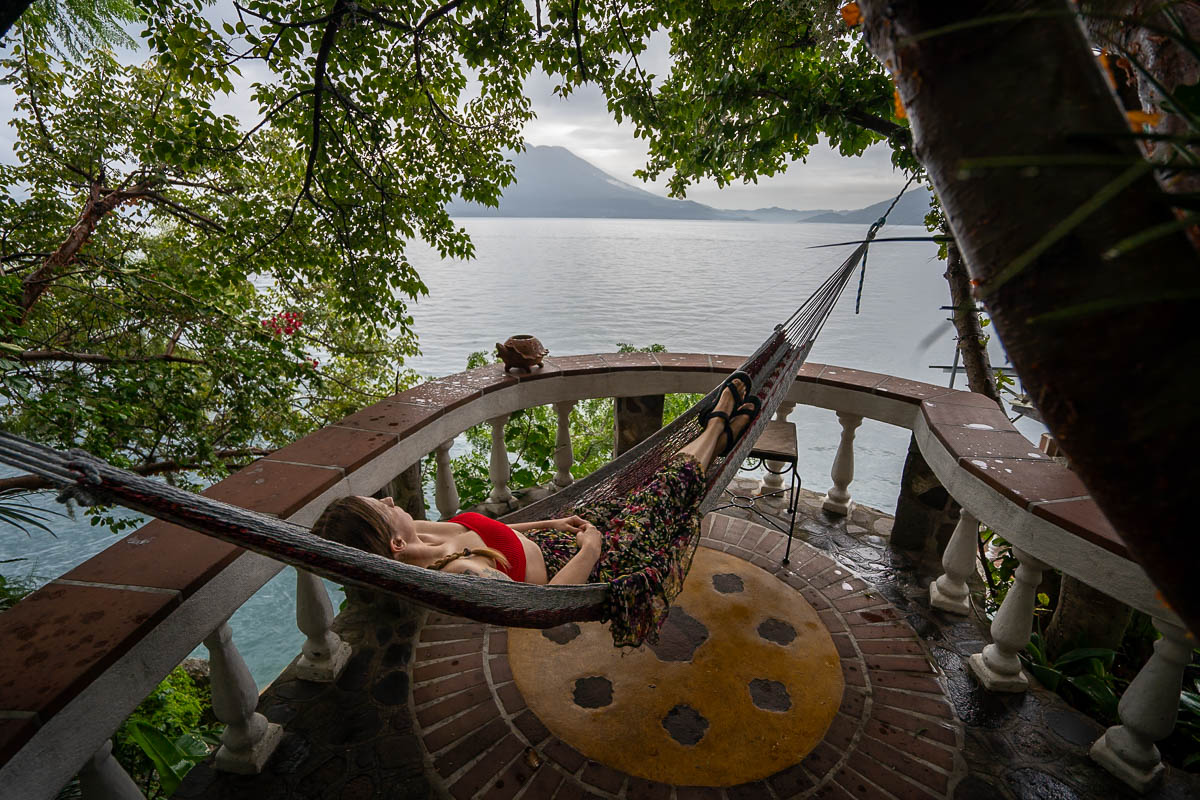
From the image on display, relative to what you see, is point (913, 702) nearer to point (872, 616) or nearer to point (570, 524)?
point (872, 616)

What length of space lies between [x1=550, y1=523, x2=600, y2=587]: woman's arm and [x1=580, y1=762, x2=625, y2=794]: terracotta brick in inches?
20.0

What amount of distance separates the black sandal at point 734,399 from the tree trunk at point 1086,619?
128 cm

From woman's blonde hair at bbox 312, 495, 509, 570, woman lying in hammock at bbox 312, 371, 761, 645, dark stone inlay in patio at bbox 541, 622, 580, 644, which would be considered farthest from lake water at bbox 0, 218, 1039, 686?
dark stone inlay in patio at bbox 541, 622, 580, 644

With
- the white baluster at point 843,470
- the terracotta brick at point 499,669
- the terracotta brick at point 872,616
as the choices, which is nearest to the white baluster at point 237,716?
the terracotta brick at point 499,669

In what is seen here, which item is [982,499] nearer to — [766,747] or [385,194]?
[766,747]

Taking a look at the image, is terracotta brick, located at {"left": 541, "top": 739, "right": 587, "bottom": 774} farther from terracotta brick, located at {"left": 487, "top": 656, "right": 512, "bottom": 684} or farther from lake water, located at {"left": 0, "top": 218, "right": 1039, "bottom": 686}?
lake water, located at {"left": 0, "top": 218, "right": 1039, "bottom": 686}

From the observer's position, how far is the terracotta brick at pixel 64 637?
83 cm

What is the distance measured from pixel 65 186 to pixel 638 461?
4.01m

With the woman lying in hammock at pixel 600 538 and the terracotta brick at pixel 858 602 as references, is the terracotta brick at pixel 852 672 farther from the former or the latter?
the woman lying in hammock at pixel 600 538

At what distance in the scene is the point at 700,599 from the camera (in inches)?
79.3

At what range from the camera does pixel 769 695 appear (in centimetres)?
162

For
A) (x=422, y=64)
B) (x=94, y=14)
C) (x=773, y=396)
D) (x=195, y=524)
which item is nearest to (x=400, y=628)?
(x=195, y=524)

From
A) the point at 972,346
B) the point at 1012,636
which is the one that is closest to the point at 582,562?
the point at 1012,636

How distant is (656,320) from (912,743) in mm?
25866
